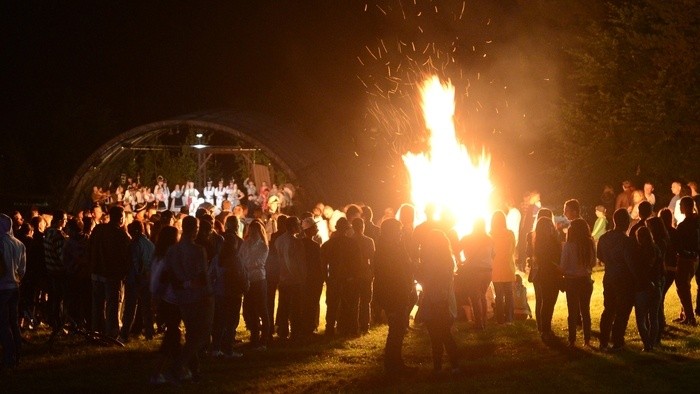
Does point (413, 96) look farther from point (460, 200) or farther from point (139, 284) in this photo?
point (139, 284)

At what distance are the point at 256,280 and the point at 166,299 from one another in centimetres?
301

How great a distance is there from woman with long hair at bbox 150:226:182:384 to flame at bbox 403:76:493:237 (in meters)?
7.94

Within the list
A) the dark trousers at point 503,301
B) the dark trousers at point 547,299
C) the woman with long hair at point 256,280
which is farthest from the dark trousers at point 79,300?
the dark trousers at point 547,299

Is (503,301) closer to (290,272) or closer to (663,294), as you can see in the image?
(663,294)

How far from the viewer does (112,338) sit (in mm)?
13695

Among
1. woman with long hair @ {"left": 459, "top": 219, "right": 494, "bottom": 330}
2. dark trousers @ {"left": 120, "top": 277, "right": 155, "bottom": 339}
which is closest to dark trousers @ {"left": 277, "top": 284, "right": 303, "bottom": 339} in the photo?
dark trousers @ {"left": 120, "top": 277, "right": 155, "bottom": 339}

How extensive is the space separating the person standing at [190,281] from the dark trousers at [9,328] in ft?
8.20

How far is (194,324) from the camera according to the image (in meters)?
10.3

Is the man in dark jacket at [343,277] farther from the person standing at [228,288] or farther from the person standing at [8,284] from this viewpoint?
the person standing at [8,284]

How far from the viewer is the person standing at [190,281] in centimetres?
1027

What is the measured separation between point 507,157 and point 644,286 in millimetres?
23146

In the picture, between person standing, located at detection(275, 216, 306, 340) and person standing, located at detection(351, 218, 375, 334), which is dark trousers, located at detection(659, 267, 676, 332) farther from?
person standing, located at detection(275, 216, 306, 340)

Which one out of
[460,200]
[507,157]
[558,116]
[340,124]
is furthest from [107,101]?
[460,200]

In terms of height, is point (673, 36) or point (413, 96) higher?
point (413, 96)
